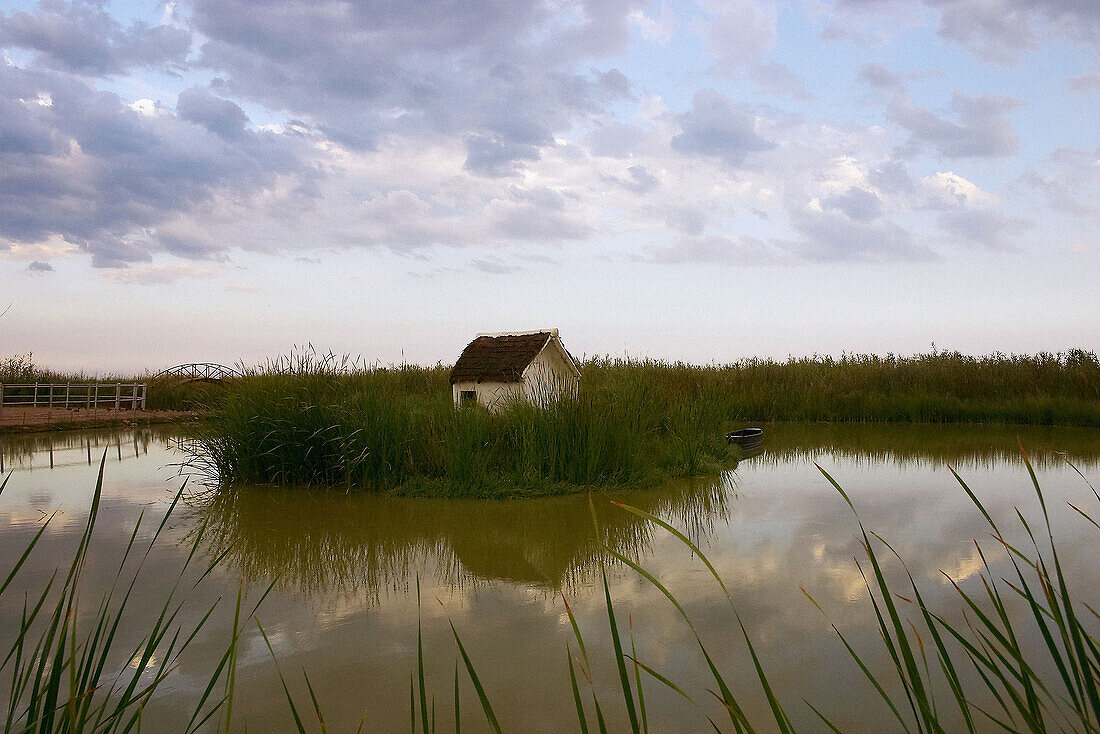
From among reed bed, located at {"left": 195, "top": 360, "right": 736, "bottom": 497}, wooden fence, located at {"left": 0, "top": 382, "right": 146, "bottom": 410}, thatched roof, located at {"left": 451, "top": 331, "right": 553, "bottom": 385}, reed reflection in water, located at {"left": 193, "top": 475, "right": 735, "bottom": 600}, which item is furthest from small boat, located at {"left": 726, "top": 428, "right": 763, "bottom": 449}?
wooden fence, located at {"left": 0, "top": 382, "right": 146, "bottom": 410}

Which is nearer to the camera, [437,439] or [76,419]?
[437,439]

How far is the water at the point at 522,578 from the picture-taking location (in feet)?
9.78

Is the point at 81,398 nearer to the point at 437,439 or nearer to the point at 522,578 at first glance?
the point at 437,439

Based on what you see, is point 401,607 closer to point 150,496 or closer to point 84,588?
point 84,588

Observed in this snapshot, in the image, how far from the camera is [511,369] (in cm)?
945

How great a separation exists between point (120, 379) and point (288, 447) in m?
21.1

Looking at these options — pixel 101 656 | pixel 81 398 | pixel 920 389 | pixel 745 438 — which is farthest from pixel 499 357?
pixel 81 398

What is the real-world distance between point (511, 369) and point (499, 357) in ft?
1.82

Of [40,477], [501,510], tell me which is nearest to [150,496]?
[40,477]

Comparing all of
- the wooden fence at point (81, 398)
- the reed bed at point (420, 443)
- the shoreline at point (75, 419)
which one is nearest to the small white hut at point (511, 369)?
the reed bed at point (420, 443)

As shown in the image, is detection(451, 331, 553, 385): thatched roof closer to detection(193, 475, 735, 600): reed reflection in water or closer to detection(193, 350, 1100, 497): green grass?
detection(193, 350, 1100, 497): green grass

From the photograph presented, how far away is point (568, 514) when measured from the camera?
6.42 metres

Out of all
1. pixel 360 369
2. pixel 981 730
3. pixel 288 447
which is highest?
pixel 360 369

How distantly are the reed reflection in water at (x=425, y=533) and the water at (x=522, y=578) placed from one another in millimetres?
27
